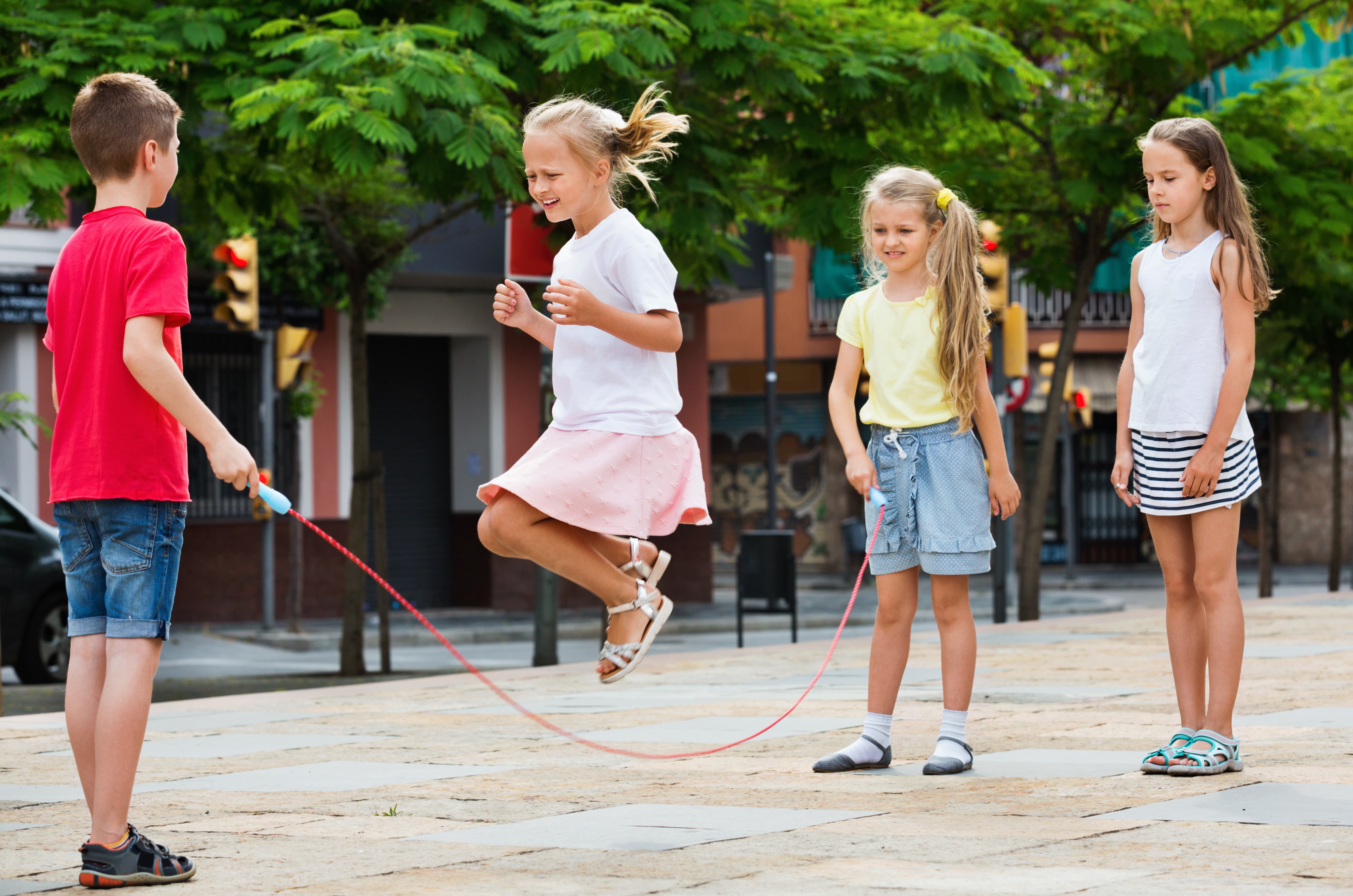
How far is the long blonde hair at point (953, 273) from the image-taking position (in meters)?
5.71

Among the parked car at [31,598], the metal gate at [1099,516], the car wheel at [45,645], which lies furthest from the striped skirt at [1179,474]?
the metal gate at [1099,516]

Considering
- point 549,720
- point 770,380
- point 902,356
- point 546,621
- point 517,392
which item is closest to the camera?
point 902,356

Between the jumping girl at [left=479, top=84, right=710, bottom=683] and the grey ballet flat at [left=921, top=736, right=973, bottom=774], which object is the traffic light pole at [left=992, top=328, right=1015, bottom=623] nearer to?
the grey ballet flat at [left=921, top=736, right=973, bottom=774]

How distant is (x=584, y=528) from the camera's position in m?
4.83

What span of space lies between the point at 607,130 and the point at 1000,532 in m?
13.0

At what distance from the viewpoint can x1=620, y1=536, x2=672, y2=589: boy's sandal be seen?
16.7ft

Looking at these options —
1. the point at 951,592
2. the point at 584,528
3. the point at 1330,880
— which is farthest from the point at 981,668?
the point at 1330,880

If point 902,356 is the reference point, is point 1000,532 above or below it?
below

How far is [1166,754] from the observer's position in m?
5.44

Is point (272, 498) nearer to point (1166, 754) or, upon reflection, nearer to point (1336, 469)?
point (1166, 754)

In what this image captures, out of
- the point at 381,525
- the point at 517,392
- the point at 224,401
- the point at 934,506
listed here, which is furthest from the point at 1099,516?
the point at 934,506

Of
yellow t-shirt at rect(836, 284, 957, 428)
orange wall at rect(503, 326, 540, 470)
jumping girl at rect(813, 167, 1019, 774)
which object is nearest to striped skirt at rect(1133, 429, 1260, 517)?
jumping girl at rect(813, 167, 1019, 774)

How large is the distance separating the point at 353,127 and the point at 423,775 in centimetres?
474

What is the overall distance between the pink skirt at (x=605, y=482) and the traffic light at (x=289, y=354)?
520 inches
